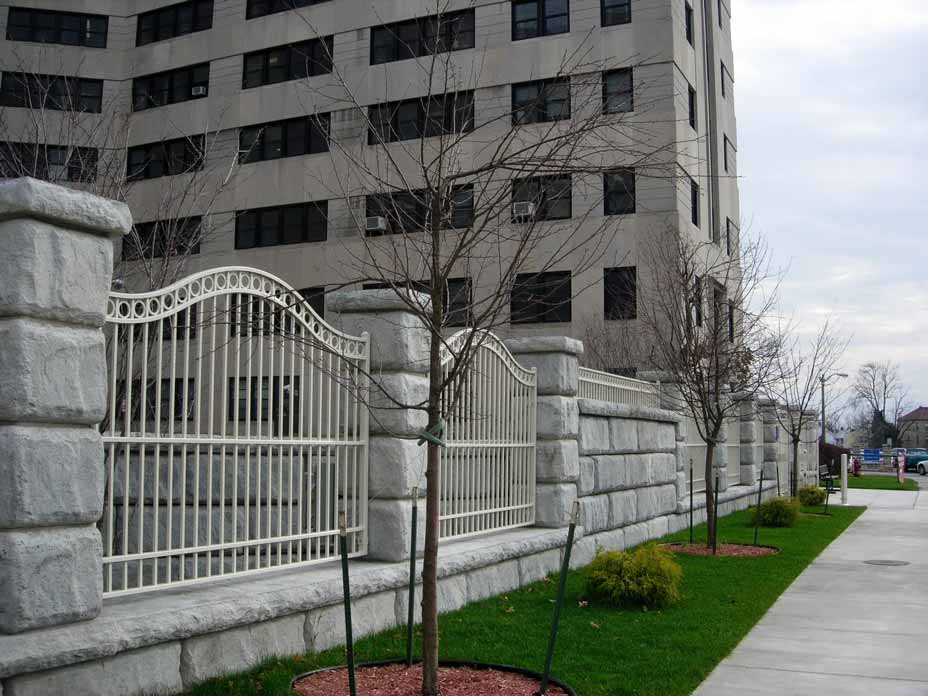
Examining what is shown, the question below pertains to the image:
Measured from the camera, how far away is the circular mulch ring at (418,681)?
560 centimetres

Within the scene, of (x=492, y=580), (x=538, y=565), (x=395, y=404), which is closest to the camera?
(x=395, y=404)

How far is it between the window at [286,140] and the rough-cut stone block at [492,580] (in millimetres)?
22929

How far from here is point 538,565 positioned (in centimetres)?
984

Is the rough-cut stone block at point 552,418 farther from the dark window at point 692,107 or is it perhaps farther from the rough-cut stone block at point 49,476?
the dark window at point 692,107

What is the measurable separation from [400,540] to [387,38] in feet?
79.8

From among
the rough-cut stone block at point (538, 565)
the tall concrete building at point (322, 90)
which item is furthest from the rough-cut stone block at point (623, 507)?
the tall concrete building at point (322, 90)

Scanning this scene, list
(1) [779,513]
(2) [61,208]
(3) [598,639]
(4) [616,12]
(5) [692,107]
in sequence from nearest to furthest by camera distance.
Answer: (2) [61,208]
(3) [598,639]
(1) [779,513]
(4) [616,12]
(5) [692,107]

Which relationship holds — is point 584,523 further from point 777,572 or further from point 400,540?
point 400,540

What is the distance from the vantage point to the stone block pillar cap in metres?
4.64

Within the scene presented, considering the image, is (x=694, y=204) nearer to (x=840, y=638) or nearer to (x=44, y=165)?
(x=44, y=165)

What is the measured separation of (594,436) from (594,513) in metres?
0.94

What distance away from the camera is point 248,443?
Answer: 6.39 meters

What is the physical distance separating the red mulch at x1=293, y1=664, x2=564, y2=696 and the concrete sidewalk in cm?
115

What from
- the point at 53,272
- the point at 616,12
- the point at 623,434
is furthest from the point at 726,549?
the point at 616,12
